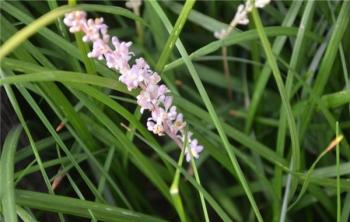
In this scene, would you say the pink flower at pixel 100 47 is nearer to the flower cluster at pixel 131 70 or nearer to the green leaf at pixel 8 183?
the flower cluster at pixel 131 70

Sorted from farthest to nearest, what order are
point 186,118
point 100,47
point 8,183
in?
point 186,118 → point 8,183 → point 100,47

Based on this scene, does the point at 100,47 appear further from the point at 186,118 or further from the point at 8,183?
the point at 186,118

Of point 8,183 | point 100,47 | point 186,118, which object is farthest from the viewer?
point 186,118

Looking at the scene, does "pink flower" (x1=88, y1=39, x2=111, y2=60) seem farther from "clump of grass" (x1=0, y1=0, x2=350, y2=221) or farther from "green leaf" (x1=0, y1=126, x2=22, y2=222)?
"green leaf" (x1=0, y1=126, x2=22, y2=222)

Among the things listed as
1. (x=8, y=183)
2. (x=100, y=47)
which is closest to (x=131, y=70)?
(x=100, y=47)

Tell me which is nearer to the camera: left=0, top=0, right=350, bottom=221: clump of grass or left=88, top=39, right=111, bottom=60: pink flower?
left=88, top=39, right=111, bottom=60: pink flower

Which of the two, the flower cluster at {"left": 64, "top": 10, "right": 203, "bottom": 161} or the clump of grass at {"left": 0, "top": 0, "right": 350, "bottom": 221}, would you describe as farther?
the clump of grass at {"left": 0, "top": 0, "right": 350, "bottom": 221}

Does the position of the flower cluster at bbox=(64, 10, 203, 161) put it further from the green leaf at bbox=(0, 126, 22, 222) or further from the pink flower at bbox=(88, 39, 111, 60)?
the green leaf at bbox=(0, 126, 22, 222)

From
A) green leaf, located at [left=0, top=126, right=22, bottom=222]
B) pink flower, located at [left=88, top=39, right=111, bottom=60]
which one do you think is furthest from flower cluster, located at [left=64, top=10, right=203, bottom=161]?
green leaf, located at [left=0, top=126, right=22, bottom=222]

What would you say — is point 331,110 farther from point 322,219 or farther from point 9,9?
point 9,9
